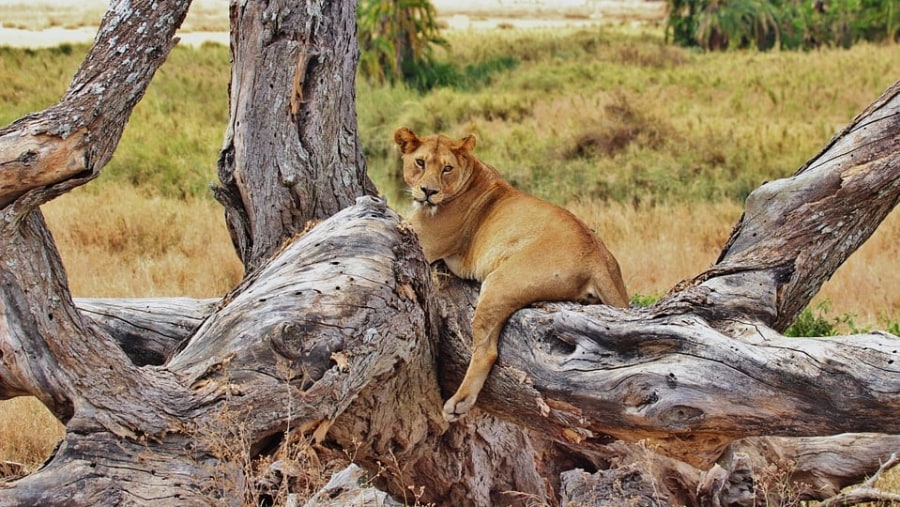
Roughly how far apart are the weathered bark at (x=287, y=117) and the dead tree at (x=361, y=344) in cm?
1

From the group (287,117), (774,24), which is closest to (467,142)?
(287,117)

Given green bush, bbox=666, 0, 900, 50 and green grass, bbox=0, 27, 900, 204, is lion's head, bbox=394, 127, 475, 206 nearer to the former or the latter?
green grass, bbox=0, 27, 900, 204

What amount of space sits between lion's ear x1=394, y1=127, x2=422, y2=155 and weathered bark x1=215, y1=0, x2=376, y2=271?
0.26 meters

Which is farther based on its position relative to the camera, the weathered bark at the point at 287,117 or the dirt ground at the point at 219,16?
the dirt ground at the point at 219,16

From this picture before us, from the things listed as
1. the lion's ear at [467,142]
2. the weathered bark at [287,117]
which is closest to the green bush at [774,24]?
the lion's ear at [467,142]

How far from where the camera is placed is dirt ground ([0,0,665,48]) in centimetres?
2883

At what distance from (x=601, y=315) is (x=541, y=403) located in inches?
18.6

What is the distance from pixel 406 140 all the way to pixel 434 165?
0.73 ft

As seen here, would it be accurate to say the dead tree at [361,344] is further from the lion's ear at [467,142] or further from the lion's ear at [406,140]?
the lion's ear at [467,142]

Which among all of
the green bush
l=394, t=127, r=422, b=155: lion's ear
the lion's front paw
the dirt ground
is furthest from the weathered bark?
the green bush

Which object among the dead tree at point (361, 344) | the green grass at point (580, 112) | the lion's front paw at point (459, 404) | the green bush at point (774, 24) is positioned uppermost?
the dead tree at point (361, 344)

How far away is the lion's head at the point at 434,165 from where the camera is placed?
5594 millimetres

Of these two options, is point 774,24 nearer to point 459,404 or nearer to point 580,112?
point 580,112

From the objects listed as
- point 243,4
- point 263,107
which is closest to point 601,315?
point 263,107
